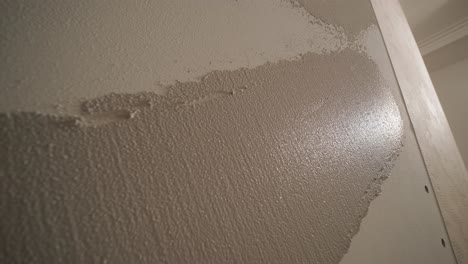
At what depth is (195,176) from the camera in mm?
375

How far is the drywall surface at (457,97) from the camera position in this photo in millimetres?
3203

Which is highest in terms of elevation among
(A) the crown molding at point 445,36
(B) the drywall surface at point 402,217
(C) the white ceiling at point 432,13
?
(C) the white ceiling at point 432,13

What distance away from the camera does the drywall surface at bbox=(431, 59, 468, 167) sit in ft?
10.5

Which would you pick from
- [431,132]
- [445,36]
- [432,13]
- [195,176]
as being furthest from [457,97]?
[195,176]

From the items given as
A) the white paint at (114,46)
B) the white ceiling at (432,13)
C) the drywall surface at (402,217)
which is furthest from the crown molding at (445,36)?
the white paint at (114,46)

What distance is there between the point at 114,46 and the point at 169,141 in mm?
158

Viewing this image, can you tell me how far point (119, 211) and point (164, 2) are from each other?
0.34 metres

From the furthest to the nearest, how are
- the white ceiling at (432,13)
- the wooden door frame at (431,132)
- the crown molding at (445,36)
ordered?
the crown molding at (445,36), the white ceiling at (432,13), the wooden door frame at (431,132)

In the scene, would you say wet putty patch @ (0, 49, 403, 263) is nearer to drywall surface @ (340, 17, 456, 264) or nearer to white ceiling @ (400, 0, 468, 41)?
drywall surface @ (340, 17, 456, 264)

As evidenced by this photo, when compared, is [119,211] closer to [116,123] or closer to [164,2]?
[116,123]

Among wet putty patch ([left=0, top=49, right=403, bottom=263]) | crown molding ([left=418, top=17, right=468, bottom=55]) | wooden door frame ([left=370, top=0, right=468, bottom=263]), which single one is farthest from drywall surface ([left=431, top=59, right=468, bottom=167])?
wet putty patch ([left=0, top=49, right=403, bottom=263])

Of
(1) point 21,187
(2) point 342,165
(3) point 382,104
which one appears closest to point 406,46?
(3) point 382,104

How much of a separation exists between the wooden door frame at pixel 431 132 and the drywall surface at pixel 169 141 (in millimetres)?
481

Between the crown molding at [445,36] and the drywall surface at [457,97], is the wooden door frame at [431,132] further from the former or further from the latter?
the drywall surface at [457,97]
